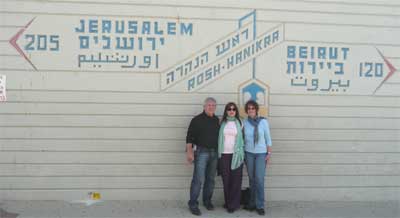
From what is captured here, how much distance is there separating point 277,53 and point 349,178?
7.57 feet

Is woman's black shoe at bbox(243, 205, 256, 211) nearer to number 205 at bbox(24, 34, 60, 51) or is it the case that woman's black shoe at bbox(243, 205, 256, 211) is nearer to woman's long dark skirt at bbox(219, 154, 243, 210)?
woman's long dark skirt at bbox(219, 154, 243, 210)

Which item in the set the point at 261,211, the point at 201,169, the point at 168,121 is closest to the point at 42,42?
the point at 168,121

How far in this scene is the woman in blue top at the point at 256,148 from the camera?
6465 mm

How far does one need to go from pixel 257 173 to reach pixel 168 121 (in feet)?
5.00

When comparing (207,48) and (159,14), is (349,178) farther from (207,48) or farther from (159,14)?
(159,14)

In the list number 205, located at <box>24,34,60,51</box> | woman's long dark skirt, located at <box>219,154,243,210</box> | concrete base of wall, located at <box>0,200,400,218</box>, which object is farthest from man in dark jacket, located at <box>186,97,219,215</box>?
number 205, located at <box>24,34,60,51</box>

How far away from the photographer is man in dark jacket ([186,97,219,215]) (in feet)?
20.8

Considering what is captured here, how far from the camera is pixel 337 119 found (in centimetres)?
713

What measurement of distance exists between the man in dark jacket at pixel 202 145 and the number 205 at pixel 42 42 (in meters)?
2.30

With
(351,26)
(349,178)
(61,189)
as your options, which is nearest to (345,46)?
(351,26)

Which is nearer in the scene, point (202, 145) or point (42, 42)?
point (202, 145)

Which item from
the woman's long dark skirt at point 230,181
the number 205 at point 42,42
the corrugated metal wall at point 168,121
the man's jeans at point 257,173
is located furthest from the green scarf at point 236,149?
the number 205 at point 42,42

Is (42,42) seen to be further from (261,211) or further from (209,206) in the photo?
(261,211)

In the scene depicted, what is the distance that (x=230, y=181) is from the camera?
21.3 ft
